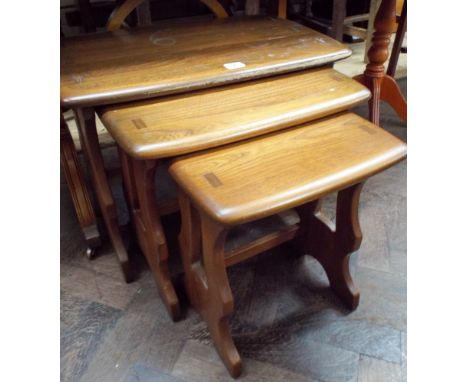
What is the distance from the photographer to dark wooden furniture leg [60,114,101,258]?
1.22m

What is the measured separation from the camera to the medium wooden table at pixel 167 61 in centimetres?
86

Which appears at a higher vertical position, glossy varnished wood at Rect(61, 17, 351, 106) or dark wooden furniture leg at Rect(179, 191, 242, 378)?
glossy varnished wood at Rect(61, 17, 351, 106)

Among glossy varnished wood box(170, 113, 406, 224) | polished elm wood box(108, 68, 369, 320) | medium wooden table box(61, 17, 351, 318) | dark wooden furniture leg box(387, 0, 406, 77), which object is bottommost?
dark wooden furniture leg box(387, 0, 406, 77)

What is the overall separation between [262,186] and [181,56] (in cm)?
50

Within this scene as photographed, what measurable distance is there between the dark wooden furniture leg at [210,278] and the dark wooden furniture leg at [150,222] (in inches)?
2.1

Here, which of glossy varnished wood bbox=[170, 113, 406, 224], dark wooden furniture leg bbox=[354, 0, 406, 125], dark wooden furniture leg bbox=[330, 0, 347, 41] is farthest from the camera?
dark wooden furniture leg bbox=[330, 0, 347, 41]

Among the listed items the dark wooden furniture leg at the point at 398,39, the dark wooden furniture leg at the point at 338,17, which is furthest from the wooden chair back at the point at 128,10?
the dark wooden furniture leg at the point at 338,17

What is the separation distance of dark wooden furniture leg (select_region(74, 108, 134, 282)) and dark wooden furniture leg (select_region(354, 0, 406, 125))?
1022 mm

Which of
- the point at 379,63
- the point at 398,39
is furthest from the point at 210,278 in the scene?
the point at 398,39

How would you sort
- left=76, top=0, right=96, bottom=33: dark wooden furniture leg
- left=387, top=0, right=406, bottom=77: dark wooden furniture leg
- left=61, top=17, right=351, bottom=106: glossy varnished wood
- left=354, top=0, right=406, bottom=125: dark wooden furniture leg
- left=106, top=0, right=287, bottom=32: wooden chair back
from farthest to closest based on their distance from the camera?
left=387, top=0, right=406, bottom=77: dark wooden furniture leg → left=76, top=0, right=96, bottom=33: dark wooden furniture leg → left=354, top=0, right=406, bottom=125: dark wooden furniture leg → left=106, top=0, right=287, bottom=32: wooden chair back → left=61, top=17, right=351, bottom=106: glossy varnished wood

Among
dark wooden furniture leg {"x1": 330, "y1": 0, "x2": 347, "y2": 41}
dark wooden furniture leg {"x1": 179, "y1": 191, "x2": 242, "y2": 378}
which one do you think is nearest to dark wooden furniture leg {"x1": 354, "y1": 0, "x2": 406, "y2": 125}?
dark wooden furniture leg {"x1": 330, "y1": 0, "x2": 347, "y2": 41}

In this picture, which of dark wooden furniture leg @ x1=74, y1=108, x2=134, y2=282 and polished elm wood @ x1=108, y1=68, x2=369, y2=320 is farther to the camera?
dark wooden furniture leg @ x1=74, y1=108, x2=134, y2=282

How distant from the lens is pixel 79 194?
1242 millimetres

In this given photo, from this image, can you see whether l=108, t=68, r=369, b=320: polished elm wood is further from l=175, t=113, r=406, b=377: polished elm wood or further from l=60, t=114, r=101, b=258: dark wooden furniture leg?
l=60, t=114, r=101, b=258: dark wooden furniture leg
